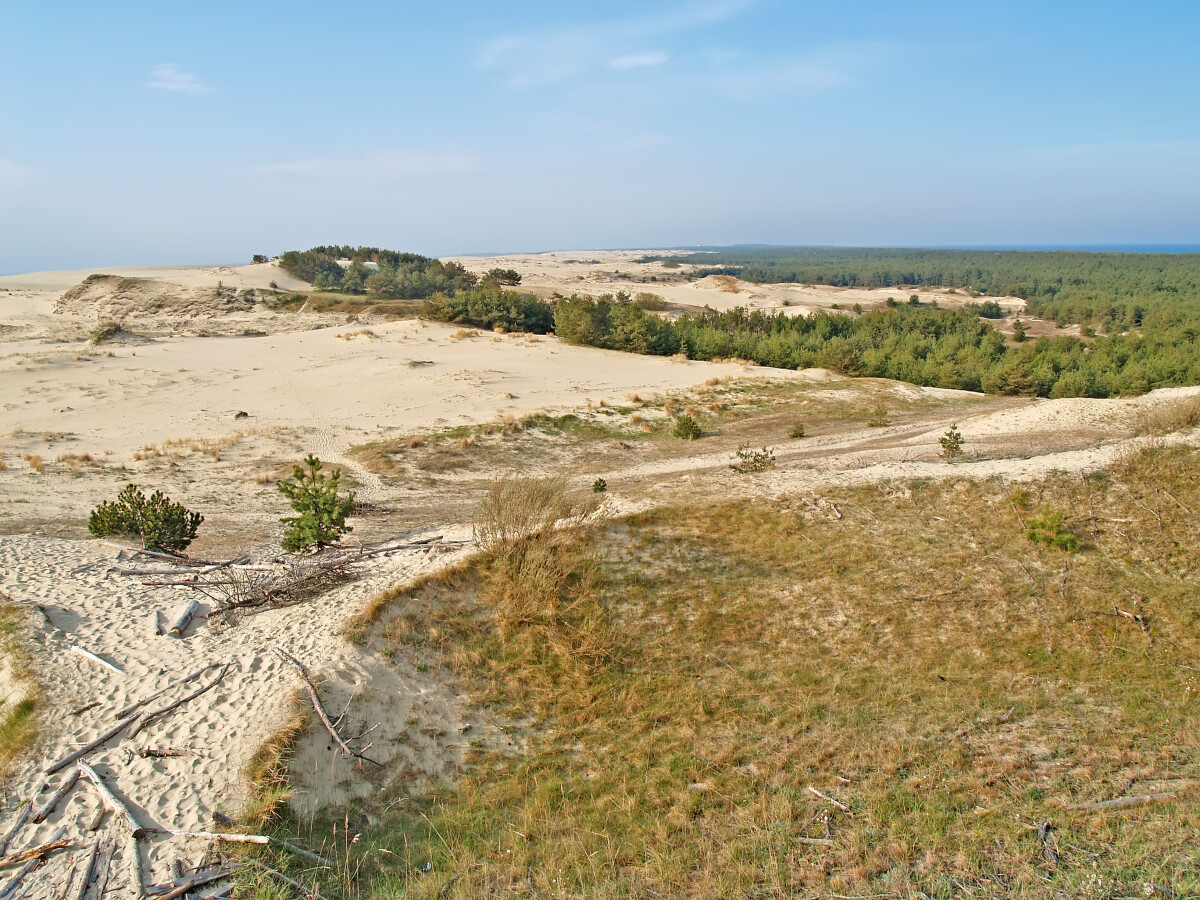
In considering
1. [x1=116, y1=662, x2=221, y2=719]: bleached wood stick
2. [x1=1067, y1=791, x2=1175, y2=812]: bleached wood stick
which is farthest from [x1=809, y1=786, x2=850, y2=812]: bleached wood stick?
[x1=116, y1=662, x2=221, y2=719]: bleached wood stick

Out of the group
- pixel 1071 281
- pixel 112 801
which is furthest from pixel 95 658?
pixel 1071 281

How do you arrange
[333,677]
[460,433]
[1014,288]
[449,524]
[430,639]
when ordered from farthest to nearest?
1. [1014,288]
2. [460,433]
3. [449,524]
4. [430,639]
5. [333,677]

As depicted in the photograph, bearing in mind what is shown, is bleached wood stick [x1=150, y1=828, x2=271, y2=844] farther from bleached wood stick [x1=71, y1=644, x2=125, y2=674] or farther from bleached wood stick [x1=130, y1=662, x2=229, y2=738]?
bleached wood stick [x1=71, y1=644, x2=125, y2=674]

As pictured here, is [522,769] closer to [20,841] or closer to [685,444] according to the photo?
[20,841]

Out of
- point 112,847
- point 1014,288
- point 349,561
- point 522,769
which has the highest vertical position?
point 1014,288

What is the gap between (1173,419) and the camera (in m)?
14.8

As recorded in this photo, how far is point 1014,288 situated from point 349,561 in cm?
10639

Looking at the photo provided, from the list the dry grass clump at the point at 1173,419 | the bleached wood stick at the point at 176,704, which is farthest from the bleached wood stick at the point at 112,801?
the dry grass clump at the point at 1173,419

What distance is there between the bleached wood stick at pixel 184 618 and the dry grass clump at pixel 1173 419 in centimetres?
1711

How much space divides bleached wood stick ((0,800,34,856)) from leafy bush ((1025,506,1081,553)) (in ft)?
39.5

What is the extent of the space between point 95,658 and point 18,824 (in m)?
2.07

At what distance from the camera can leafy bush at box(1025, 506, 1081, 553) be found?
10.1 meters

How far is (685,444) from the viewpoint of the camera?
19359 mm

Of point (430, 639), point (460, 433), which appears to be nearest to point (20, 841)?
point (430, 639)
